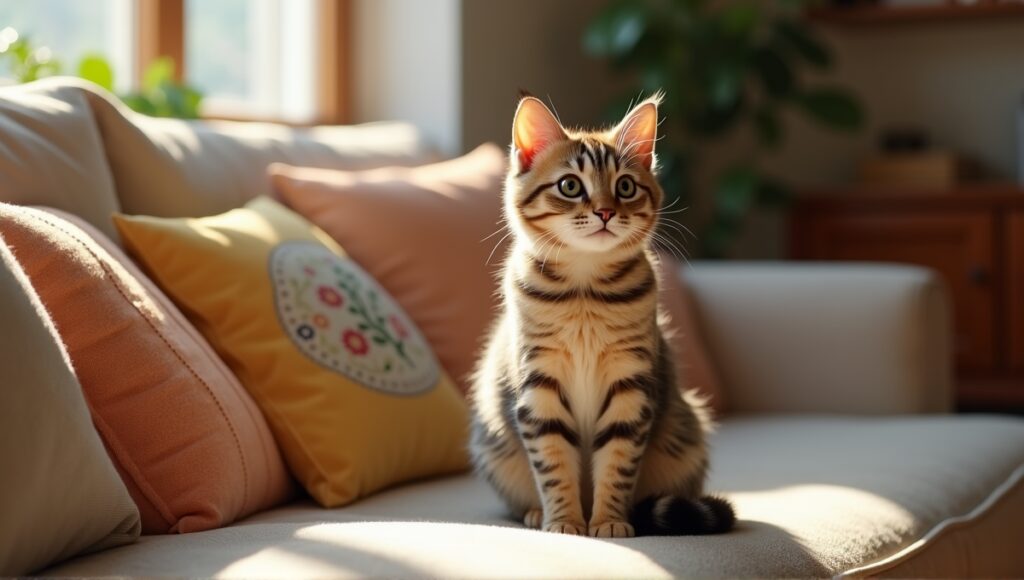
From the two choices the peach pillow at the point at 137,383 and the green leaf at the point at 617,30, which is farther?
the green leaf at the point at 617,30

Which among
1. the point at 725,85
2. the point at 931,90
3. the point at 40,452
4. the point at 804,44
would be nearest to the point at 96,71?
the point at 40,452

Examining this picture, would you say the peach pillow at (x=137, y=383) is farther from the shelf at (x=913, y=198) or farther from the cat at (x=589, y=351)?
the shelf at (x=913, y=198)

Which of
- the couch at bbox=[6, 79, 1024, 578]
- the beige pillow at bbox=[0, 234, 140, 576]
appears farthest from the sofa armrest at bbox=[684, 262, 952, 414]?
the beige pillow at bbox=[0, 234, 140, 576]

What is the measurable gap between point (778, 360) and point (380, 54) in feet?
4.79

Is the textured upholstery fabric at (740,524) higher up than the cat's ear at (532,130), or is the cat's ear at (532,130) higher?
the cat's ear at (532,130)

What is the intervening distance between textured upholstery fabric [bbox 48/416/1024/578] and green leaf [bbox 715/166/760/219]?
1414 millimetres

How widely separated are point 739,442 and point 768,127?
1850 millimetres

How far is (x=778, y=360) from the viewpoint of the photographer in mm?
2418

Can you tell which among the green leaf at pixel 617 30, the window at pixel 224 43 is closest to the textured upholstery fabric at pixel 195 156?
the window at pixel 224 43

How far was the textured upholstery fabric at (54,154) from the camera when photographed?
4.91 feet

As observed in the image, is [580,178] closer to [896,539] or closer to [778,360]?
[896,539]

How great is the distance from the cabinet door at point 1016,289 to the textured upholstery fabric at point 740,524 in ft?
4.89

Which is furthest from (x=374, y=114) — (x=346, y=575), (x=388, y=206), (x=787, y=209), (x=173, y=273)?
(x=346, y=575)

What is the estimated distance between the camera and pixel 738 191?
3.64m
